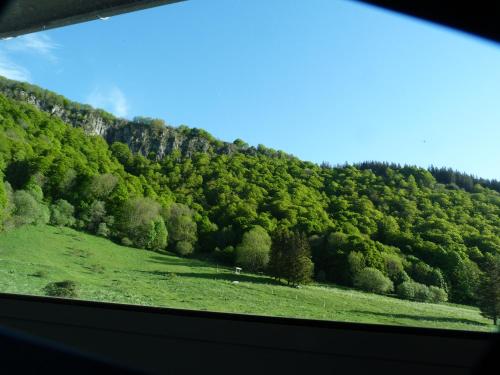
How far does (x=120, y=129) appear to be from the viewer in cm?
338

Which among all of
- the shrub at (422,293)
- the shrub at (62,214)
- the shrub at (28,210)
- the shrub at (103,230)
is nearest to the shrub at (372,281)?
the shrub at (422,293)

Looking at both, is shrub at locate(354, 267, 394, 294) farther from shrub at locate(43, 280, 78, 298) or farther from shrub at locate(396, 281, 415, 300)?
shrub at locate(43, 280, 78, 298)

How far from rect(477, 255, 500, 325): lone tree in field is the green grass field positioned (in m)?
0.05

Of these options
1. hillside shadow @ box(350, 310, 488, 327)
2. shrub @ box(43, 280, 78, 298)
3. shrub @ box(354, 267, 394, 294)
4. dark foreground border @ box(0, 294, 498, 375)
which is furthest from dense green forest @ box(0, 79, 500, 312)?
dark foreground border @ box(0, 294, 498, 375)

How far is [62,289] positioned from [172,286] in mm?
663

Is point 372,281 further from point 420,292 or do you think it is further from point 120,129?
point 120,129

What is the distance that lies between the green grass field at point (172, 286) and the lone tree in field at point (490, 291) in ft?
0.17

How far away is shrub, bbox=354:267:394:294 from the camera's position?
89.5 inches

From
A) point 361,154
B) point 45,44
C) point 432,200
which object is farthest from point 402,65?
point 45,44

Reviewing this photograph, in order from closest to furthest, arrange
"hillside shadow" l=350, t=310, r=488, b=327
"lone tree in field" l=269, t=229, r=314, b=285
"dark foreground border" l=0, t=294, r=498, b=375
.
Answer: "dark foreground border" l=0, t=294, r=498, b=375 < "hillside shadow" l=350, t=310, r=488, b=327 < "lone tree in field" l=269, t=229, r=314, b=285

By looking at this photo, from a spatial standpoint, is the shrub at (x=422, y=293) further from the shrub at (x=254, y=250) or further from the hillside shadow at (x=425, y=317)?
the shrub at (x=254, y=250)

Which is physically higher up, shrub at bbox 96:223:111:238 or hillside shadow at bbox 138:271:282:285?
shrub at bbox 96:223:111:238

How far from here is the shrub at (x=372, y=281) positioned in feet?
7.46

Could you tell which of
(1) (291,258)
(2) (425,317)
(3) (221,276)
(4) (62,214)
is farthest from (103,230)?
(2) (425,317)
